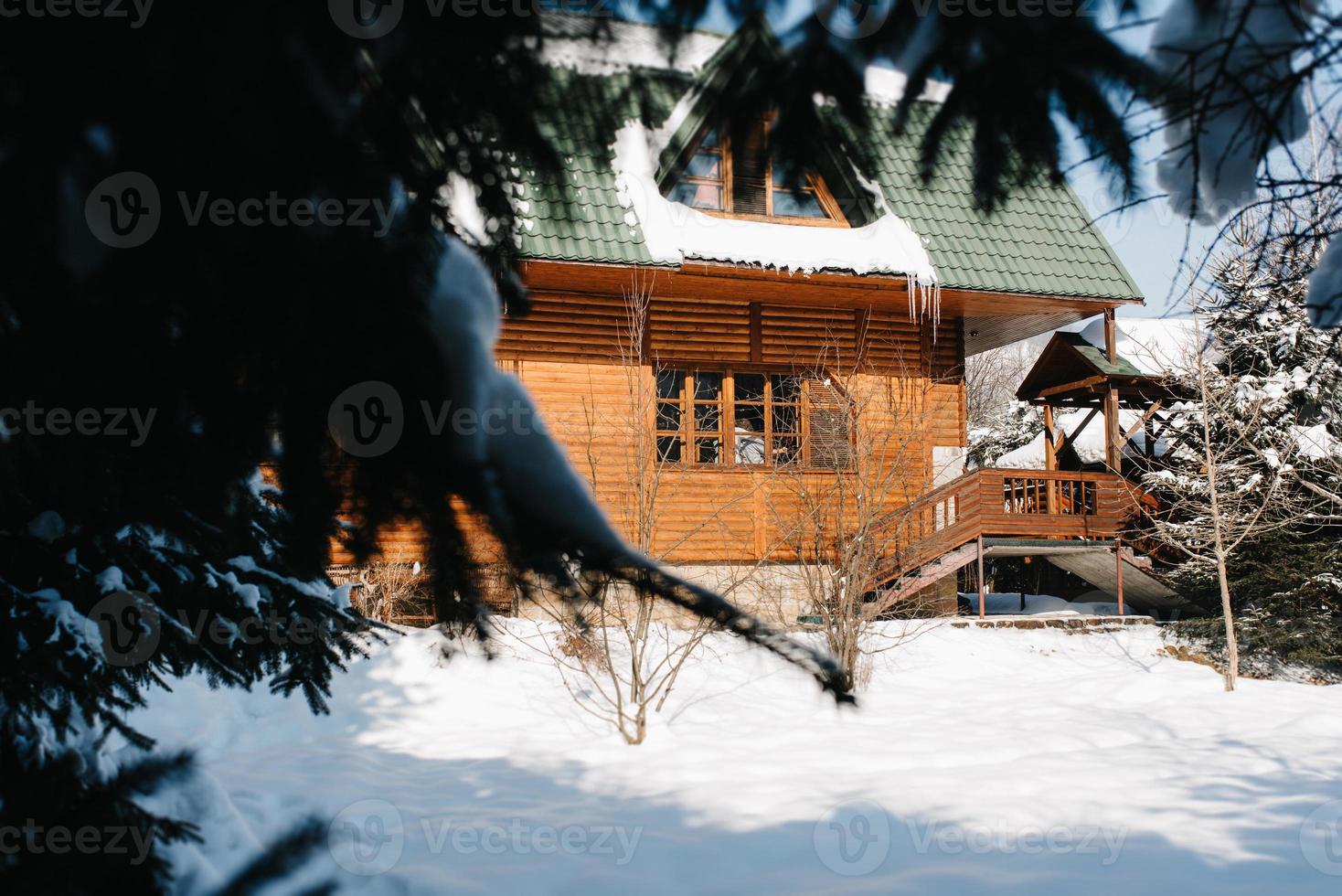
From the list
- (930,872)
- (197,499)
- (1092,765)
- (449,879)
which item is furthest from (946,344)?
(197,499)

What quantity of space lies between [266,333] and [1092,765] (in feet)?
21.9

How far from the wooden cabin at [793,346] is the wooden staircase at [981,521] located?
3 cm

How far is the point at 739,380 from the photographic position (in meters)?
12.6

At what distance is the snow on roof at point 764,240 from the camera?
1082 cm

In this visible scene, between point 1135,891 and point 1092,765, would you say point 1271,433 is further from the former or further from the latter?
point 1135,891

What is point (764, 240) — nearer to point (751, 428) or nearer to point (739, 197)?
point (739, 197)

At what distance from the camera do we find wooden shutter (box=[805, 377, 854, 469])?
34.2 ft

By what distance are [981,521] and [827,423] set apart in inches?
82.3

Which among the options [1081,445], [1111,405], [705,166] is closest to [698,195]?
[705,166]

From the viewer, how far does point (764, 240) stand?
11.1 meters

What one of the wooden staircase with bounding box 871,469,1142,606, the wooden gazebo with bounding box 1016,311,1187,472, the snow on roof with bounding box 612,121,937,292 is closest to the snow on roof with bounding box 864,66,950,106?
the snow on roof with bounding box 612,121,937,292

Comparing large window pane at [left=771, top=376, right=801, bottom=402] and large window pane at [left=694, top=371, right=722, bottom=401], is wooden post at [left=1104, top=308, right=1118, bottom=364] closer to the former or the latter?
large window pane at [left=771, top=376, right=801, bottom=402]

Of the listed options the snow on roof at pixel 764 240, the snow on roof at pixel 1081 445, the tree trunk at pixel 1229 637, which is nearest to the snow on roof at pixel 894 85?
the snow on roof at pixel 764 240

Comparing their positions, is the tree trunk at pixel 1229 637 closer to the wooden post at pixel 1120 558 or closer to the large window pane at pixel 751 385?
the wooden post at pixel 1120 558
